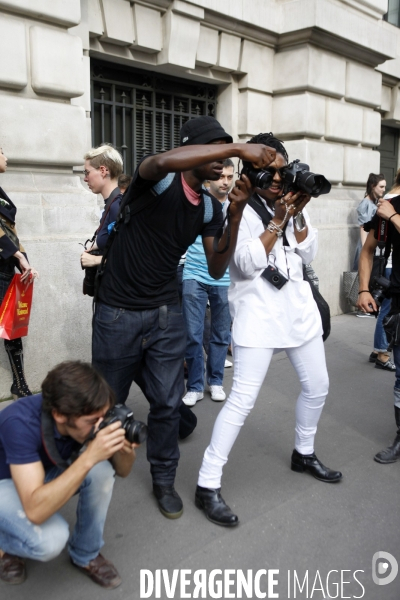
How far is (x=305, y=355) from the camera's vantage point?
298 cm

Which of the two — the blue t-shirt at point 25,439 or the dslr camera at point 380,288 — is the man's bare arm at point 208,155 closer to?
the blue t-shirt at point 25,439

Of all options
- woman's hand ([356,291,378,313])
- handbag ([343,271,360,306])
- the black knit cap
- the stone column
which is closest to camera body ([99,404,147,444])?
the black knit cap

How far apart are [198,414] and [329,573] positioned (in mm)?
1817

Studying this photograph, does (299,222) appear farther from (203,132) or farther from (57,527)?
(57,527)

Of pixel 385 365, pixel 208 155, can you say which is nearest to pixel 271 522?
pixel 208 155

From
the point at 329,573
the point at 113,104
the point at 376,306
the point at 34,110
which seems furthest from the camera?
the point at 113,104

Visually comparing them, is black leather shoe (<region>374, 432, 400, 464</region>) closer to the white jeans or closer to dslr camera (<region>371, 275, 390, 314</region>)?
dslr camera (<region>371, 275, 390, 314</region>)

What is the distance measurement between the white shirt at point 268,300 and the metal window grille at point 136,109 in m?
3.49

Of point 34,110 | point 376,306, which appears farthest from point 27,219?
point 376,306

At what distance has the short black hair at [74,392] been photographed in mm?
2023

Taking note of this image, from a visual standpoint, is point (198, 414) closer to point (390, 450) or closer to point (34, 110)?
point (390, 450)

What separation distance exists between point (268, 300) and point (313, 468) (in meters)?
1.07

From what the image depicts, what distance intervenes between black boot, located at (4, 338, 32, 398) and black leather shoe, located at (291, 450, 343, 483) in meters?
2.03

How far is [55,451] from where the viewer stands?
2.09 m
